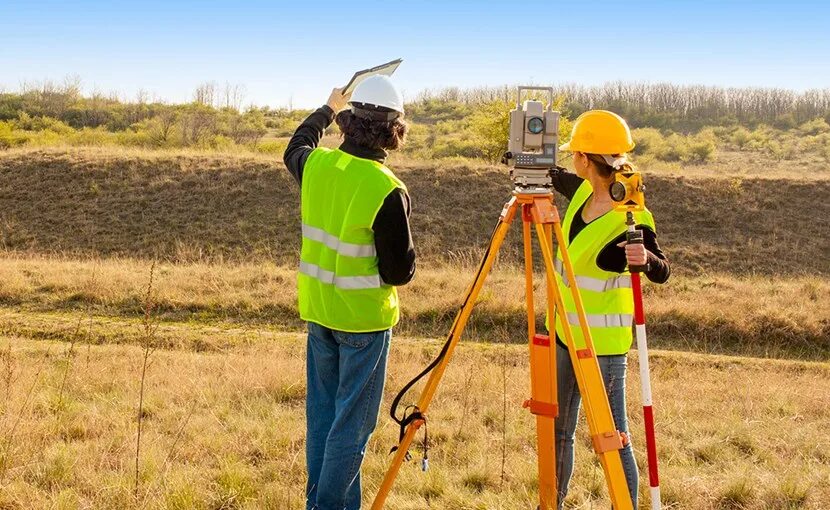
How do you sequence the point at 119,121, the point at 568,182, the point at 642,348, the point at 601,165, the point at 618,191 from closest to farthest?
the point at 618,191 → the point at 642,348 → the point at 601,165 → the point at 568,182 → the point at 119,121

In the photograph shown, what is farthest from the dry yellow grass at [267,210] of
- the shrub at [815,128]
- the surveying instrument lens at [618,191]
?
the shrub at [815,128]

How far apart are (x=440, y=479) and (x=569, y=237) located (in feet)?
4.89

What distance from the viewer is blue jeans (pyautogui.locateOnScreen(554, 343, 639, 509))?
301 cm

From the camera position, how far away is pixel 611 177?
3.03 meters

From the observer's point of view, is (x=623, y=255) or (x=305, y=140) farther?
(x=305, y=140)

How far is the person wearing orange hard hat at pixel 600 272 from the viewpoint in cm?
294

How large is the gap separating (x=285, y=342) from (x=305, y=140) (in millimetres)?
5763

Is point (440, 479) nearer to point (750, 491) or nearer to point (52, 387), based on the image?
point (750, 491)

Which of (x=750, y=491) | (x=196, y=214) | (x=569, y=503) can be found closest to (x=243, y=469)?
(x=569, y=503)

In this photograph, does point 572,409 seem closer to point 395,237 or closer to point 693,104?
point 395,237

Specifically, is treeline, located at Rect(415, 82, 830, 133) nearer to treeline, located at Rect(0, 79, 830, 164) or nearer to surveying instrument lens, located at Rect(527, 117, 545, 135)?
treeline, located at Rect(0, 79, 830, 164)

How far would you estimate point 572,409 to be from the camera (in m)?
3.17

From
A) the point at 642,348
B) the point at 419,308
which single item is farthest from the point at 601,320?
the point at 419,308

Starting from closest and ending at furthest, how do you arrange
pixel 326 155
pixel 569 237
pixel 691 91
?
pixel 326 155
pixel 569 237
pixel 691 91
